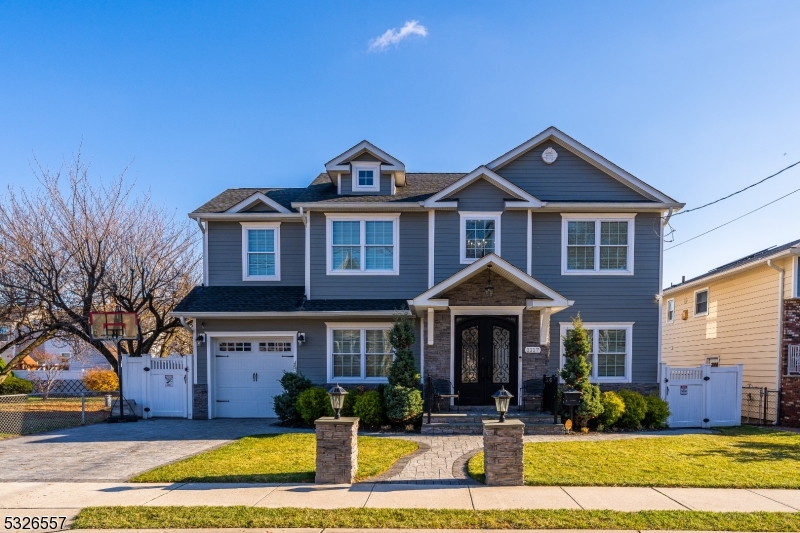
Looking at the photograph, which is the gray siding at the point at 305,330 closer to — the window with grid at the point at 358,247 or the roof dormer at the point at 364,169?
the window with grid at the point at 358,247

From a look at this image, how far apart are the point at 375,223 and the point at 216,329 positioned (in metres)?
5.61

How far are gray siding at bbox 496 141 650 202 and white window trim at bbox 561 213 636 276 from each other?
1.62 feet

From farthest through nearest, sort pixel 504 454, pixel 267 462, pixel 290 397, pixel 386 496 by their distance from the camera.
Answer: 1. pixel 290 397
2. pixel 267 462
3. pixel 504 454
4. pixel 386 496

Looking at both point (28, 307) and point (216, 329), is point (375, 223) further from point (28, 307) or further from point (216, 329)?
point (28, 307)

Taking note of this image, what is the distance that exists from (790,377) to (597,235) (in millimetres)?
6709

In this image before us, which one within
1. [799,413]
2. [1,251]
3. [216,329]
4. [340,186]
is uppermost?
[340,186]

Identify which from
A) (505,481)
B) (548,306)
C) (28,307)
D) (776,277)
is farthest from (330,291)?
(776,277)

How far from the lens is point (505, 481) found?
734cm

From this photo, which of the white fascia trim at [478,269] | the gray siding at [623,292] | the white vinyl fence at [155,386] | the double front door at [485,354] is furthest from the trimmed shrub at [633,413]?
the white vinyl fence at [155,386]

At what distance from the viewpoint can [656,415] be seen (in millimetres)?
12672

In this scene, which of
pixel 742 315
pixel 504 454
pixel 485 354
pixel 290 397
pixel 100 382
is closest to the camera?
pixel 504 454

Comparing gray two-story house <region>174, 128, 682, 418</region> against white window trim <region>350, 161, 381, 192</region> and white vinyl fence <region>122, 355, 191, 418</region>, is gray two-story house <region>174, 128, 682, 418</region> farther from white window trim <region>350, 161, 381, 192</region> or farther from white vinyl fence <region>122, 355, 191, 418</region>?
white vinyl fence <region>122, 355, 191, 418</region>

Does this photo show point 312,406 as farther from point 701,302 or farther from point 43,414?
point 701,302

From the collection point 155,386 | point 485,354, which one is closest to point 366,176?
point 485,354
